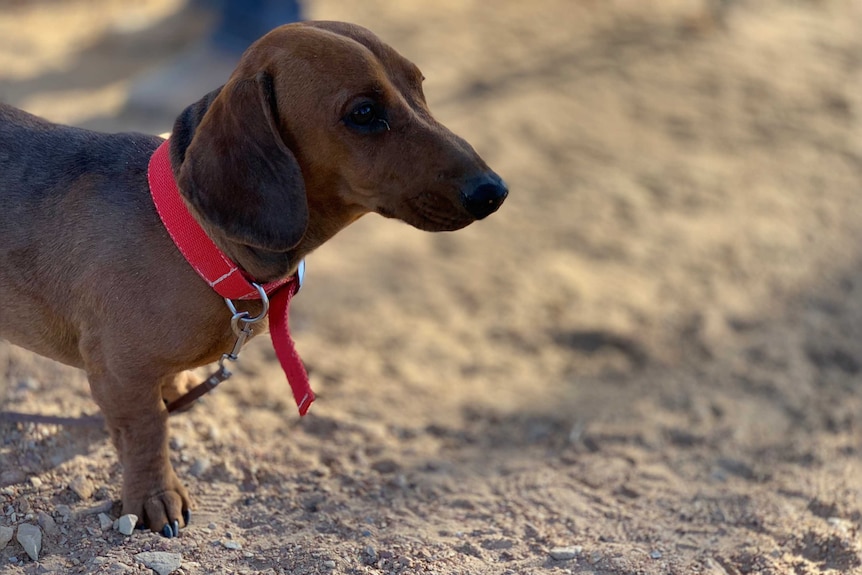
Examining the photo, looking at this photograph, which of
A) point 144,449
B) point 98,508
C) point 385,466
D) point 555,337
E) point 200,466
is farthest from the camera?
point 555,337

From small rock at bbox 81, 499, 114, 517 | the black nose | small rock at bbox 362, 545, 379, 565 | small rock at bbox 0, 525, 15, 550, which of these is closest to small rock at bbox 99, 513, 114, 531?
small rock at bbox 81, 499, 114, 517

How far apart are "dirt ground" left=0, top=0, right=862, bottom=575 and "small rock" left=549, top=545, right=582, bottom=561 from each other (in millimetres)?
11

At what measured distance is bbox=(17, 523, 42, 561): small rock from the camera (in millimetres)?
3146

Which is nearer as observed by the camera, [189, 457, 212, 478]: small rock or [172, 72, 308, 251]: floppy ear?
[172, 72, 308, 251]: floppy ear

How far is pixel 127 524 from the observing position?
10.7 feet

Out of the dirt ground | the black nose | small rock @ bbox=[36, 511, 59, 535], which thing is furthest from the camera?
the dirt ground

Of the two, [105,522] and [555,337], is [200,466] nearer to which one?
[105,522]

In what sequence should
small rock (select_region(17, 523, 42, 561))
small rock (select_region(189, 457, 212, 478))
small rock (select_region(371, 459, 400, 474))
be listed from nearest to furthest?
small rock (select_region(17, 523, 42, 561))
small rock (select_region(189, 457, 212, 478))
small rock (select_region(371, 459, 400, 474))

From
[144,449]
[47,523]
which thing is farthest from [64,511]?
[144,449]

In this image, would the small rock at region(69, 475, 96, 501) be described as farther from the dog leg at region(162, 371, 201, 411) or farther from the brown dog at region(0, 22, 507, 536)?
the dog leg at region(162, 371, 201, 411)

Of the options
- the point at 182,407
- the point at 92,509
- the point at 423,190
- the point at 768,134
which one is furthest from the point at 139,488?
the point at 768,134

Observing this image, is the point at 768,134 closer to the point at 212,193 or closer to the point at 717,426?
the point at 717,426

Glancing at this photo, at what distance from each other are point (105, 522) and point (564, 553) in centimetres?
167

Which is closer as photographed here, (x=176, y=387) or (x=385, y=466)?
(x=176, y=387)
